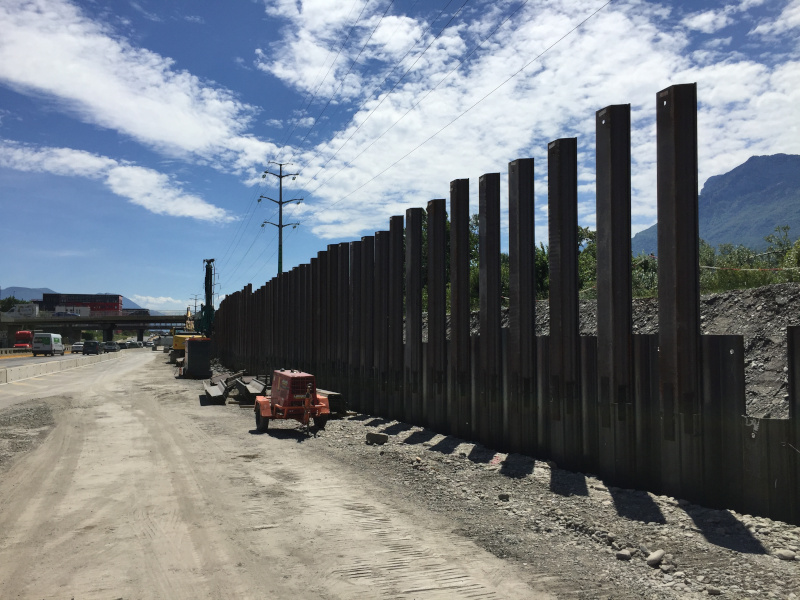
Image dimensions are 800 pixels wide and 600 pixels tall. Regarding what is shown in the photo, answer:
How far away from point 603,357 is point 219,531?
4.76m

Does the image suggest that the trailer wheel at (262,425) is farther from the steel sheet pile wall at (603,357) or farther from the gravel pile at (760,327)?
the gravel pile at (760,327)

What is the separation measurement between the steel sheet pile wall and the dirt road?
2411 millimetres

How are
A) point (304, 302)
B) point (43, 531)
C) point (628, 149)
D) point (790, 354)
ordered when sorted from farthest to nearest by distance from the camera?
point (304, 302), point (628, 149), point (43, 531), point (790, 354)

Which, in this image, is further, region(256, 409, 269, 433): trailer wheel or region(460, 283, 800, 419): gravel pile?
region(256, 409, 269, 433): trailer wheel

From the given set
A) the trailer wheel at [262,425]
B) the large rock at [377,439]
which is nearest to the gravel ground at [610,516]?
the large rock at [377,439]

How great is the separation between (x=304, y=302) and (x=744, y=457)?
16.3 meters

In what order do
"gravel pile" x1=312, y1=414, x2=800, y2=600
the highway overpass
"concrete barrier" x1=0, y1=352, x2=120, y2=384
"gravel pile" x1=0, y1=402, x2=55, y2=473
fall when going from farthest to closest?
the highway overpass, "concrete barrier" x1=0, y1=352, x2=120, y2=384, "gravel pile" x1=0, y1=402, x2=55, y2=473, "gravel pile" x1=312, y1=414, x2=800, y2=600

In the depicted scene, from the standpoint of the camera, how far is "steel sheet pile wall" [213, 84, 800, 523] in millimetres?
5773

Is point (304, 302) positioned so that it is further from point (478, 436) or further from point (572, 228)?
point (572, 228)

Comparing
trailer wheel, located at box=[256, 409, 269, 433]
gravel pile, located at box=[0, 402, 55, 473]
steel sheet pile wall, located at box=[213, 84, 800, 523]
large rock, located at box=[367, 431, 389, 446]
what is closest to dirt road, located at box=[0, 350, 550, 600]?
gravel pile, located at box=[0, 402, 55, 473]

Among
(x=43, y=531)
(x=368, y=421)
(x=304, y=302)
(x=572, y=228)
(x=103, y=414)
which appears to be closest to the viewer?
(x=43, y=531)

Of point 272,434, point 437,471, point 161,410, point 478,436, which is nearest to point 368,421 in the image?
point 272,434

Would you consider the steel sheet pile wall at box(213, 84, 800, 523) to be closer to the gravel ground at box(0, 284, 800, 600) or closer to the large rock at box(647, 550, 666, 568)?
the gravel ground at box(0, 284, 800, 600)

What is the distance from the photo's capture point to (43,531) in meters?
5.77
